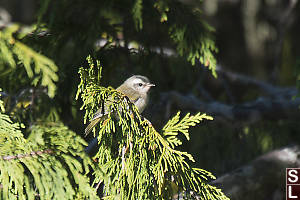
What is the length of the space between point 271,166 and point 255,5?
487cm

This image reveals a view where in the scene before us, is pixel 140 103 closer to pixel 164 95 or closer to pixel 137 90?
pixel 137 90

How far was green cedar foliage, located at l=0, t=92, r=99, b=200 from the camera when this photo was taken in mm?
1581

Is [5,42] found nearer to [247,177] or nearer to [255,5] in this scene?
[247,177]

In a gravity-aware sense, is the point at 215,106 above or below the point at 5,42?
above

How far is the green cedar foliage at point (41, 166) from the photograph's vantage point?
1581 millimetres

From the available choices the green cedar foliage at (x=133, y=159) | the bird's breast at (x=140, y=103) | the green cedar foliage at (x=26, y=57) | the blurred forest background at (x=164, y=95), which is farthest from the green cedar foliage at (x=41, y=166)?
the bird's breast at (x=140, y=103)

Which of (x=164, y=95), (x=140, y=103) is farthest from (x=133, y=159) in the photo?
(x=164, y=95)

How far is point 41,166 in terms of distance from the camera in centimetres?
161

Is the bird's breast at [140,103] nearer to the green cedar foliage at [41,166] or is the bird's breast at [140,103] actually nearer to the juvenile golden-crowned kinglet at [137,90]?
the juvenile golden-crowned kinglet at [137,90]

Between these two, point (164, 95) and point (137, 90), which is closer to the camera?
point (137, 90)

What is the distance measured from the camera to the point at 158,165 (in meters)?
1.73

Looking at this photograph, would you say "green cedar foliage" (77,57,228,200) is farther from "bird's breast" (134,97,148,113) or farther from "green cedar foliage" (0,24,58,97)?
"bird's breast" (134,97,148,113)

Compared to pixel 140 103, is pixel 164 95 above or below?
above

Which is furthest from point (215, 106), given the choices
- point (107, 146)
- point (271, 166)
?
point (107, 146)
